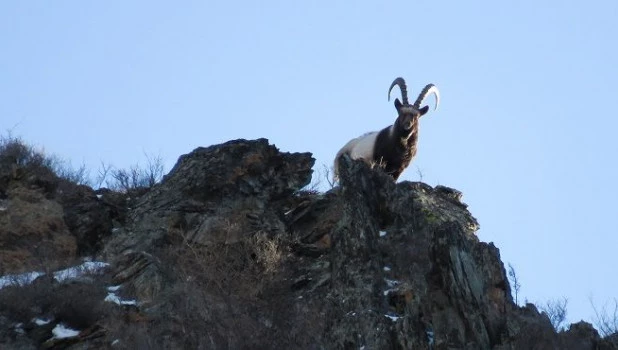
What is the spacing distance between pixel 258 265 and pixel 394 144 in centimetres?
484

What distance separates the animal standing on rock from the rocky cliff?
4.93ft

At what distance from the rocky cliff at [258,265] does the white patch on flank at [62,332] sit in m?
0.04

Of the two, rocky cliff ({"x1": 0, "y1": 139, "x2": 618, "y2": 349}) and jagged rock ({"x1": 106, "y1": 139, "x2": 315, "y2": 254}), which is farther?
jagged rock ({"x1": 106, "y1": 139, "x2": 315, "y2": 254})

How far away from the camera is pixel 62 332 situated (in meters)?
18.6

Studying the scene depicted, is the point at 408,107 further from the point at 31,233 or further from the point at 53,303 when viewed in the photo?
the point at 53,303

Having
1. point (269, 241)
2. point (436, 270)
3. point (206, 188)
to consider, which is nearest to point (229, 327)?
point (436, 270)

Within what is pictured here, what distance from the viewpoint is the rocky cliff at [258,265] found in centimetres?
1769

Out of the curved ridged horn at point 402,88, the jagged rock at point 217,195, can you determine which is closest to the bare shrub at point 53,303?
the jagged rock at point 217,195

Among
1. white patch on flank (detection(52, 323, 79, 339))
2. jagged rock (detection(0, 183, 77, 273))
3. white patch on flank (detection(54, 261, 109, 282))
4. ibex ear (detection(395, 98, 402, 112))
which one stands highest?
ibex ear (detection(395, 98, 402, 112))

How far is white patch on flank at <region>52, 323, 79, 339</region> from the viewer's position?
728 inches

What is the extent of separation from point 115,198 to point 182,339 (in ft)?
22.0

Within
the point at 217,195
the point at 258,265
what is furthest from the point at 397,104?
the point at 258,265

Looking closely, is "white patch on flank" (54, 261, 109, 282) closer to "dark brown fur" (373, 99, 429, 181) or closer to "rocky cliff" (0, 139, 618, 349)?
"rocky cliff" (0, 139, 618, 349)

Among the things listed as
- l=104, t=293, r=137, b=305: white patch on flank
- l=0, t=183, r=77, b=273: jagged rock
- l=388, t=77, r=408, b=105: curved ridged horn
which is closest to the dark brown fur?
l=388, t=77, r=408, b=105: curved ridged horn
